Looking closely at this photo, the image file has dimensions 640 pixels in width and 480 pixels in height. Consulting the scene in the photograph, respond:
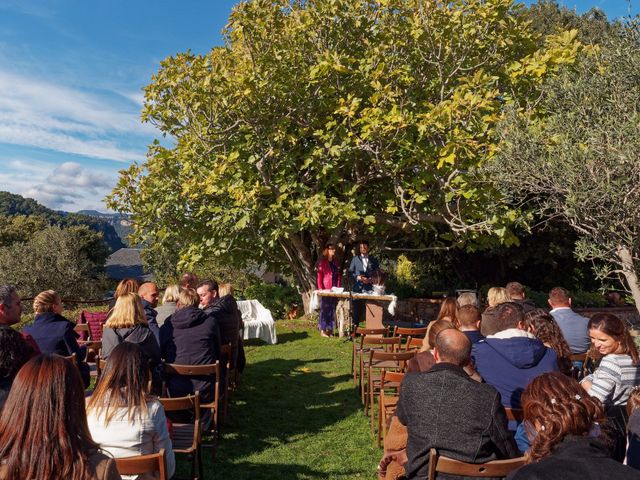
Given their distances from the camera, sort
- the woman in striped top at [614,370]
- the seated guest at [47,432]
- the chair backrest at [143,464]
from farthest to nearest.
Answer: the woman in striped top at [614,370] → the chair backrest at [143,464] → the seated guest at [47,432]

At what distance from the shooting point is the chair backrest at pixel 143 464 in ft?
9.27

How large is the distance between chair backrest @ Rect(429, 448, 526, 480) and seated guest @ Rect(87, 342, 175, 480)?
1.60m

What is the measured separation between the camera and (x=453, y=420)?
305 centimetres

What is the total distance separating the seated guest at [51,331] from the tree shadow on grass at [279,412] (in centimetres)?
188

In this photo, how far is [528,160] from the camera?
820 cm

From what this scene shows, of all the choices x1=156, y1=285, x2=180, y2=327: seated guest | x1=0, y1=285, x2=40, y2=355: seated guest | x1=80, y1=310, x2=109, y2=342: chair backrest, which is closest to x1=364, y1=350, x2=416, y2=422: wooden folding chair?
→ x1=156, y1=285, x2=180, y2=327: seated guest

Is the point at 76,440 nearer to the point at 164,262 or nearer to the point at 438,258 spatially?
the point at 438,258

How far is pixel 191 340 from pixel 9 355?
2316mm

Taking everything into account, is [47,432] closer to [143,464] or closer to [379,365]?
[143,464]

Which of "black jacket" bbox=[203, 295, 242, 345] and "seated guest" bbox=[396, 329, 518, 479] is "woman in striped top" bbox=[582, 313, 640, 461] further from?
"black jacket" bbox=[203, 295, 242, 345]

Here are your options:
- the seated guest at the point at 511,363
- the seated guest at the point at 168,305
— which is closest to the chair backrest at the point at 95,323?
the seated guest at the point at 168,305

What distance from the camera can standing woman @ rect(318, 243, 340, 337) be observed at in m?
12.1

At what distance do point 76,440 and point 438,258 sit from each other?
1745 cm

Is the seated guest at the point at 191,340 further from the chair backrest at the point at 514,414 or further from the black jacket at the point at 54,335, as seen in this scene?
the chair backrest at the point at 514,414
